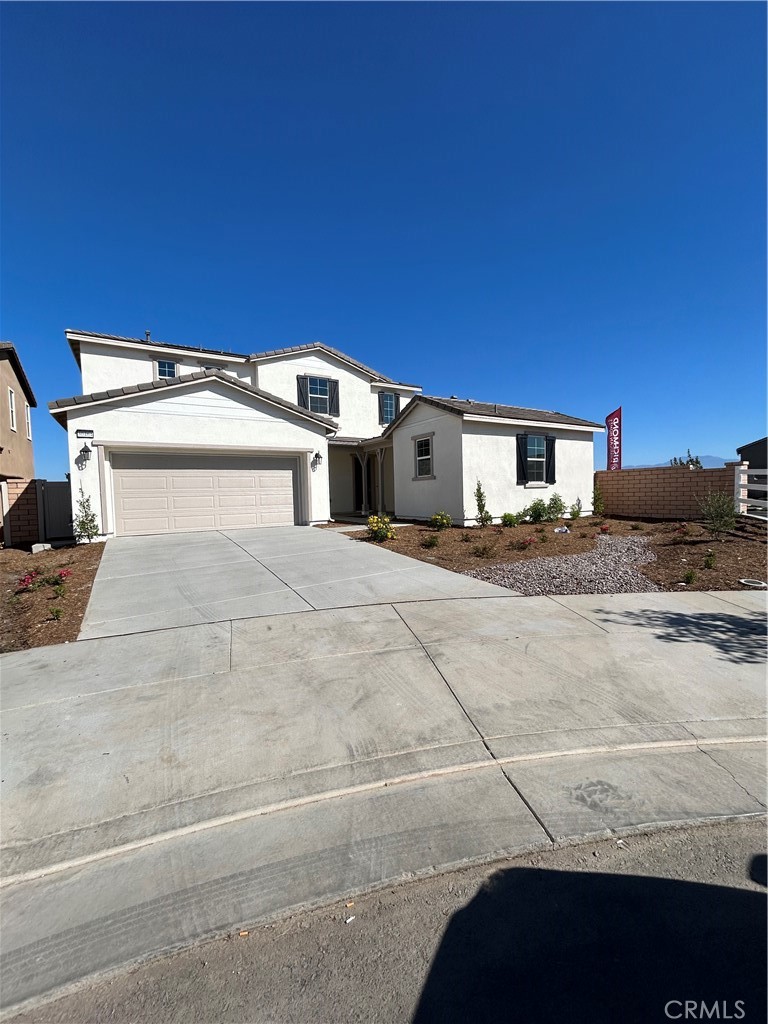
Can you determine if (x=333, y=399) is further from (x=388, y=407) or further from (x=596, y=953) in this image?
(x=596, y=953)

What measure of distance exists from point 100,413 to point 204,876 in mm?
12397

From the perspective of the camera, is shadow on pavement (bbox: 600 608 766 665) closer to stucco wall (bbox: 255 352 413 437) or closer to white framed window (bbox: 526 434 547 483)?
white framed window (bbox: 526 434 547 483)

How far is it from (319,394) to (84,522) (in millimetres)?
10818

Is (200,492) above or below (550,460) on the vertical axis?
below

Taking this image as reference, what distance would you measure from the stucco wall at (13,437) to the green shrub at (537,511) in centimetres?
1523

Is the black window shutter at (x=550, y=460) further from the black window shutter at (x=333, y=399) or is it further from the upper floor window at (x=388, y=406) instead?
the black window shutter at (x=333, y=399)

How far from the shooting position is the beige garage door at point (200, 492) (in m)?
12.4

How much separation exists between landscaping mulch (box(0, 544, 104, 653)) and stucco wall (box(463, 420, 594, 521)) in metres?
9.70

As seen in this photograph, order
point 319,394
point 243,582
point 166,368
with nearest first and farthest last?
point 243,582, point 166,368, point 319,394

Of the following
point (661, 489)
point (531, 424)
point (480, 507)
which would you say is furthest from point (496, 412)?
point (661, 489)

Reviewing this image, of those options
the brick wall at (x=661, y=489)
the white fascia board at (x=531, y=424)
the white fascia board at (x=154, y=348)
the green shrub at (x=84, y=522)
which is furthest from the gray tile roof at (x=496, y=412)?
the green shrub at (x=84, y=522)

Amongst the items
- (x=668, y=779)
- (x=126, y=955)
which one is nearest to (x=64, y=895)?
(x=126, y=955)

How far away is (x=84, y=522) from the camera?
11430 mm

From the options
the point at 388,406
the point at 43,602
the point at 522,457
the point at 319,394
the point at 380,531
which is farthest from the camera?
the point at 388,406
